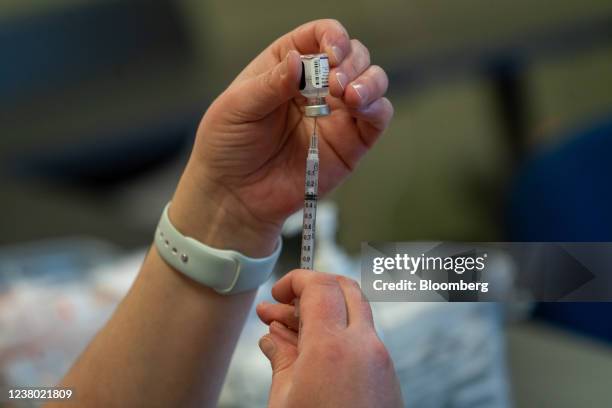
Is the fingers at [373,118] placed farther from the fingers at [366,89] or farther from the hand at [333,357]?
the hand at [333,357]

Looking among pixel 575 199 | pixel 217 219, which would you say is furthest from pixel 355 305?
pixel 575 199

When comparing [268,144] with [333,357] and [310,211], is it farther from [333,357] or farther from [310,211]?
[333,357]

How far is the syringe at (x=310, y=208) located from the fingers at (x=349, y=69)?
0.29 ft

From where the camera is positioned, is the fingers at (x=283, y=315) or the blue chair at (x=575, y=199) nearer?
the fingers at (x=283, y=315)

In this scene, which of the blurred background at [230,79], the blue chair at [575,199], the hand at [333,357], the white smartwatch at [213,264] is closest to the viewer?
the hand at [333,357]

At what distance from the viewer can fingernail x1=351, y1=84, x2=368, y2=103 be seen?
0.61 m

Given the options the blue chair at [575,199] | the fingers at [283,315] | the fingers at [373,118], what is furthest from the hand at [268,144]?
the blue chair at [575,199]

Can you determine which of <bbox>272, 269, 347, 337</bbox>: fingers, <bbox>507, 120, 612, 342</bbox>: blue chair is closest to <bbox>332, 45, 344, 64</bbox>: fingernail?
<bbox>272, 269, 347, 337</bbox>: fingers

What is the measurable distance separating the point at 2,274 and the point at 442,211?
1769 millimetres

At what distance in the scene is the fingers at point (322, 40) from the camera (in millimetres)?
632

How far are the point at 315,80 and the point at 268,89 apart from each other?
0.20 feet

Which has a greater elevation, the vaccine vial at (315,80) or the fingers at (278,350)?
the vaccine vial at (315,80)

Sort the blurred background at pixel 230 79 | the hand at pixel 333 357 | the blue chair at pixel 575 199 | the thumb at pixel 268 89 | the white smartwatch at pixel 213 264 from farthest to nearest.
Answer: the blurred background at pixel 230 79 → the blue chair at pixel 575 199 → the white smartwatch at pixel 213 264 → the thumb at pixel 268 89 → the hand at pixel 333 357

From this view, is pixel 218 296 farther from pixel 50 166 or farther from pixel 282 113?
pixel 50 166
